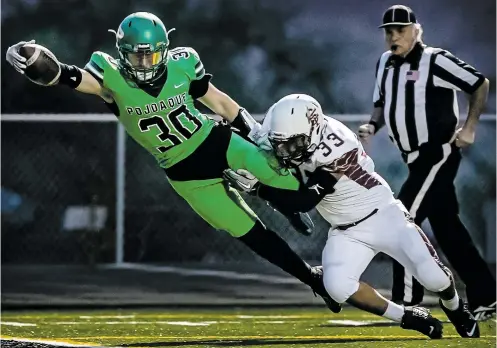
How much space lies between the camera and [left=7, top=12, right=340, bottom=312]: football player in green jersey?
236 inches

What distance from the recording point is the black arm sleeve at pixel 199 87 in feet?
20.6

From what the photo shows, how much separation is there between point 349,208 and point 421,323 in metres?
0.57

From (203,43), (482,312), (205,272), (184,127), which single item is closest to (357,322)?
(482,312)

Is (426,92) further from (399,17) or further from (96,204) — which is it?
(96,204)

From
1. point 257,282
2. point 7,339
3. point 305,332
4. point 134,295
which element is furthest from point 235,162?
point 257,282

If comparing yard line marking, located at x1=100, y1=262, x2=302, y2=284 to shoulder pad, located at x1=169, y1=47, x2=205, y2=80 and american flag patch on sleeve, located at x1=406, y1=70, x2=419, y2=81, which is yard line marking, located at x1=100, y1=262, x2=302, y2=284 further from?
shoulder pad, located at x1=169, y1=47, x2=205, y2=80

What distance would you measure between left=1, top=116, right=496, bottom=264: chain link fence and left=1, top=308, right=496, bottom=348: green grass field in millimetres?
2168

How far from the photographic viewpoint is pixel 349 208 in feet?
19.2

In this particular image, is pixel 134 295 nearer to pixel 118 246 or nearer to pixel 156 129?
pixel 118 246

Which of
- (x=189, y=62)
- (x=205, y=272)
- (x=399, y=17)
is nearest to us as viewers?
(x=189, y=62)

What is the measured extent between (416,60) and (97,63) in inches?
60.4

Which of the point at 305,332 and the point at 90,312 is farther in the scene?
the point at 90,312

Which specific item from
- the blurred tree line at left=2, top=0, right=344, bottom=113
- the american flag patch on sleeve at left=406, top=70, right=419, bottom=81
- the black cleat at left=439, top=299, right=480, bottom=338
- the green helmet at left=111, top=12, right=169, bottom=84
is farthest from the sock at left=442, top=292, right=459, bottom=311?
the blurred tree line at left=2, top=0, right=344, bottom=113

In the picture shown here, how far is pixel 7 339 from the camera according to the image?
236 inches
